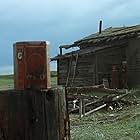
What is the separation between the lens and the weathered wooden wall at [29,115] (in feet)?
7.35

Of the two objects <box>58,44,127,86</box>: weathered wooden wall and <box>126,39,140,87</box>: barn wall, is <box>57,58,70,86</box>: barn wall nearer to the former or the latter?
<box>58,44,127,86</box>: weathered wooden wall

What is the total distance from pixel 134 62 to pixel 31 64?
22774 mm

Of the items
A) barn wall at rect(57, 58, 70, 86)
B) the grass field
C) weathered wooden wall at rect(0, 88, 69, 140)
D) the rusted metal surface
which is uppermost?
barn wall at rect(57, 58, 70, 86)

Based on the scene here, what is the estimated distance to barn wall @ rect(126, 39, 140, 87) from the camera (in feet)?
80.0

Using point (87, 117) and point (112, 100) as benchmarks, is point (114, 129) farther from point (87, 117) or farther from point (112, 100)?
point (112, 100)

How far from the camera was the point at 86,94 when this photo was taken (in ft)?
51.7

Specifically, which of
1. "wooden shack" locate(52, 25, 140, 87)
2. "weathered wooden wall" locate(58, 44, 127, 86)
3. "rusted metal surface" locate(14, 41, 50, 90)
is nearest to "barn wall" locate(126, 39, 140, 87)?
"wooden shack" locate(52, 25, 140, 87)

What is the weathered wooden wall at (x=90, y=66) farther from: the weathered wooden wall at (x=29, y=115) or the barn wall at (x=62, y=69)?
the weathered wooden wall at (x=29, y=115)

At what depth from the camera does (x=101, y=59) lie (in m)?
26.4

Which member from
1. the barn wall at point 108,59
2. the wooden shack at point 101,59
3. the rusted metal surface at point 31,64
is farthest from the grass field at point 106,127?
the barn wall at point 108,59

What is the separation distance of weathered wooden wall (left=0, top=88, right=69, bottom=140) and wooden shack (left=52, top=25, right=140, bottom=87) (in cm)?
2194

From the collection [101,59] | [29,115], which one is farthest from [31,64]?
[101,59]

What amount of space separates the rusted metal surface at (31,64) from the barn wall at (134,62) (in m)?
22.2

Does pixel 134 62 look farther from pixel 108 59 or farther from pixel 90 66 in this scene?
pixel 90 66
